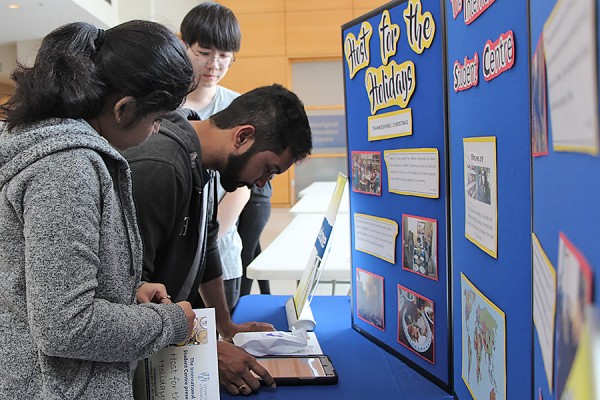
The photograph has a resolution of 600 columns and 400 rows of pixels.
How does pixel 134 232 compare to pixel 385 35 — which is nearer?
pixel 134 232

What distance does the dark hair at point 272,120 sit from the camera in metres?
1.48

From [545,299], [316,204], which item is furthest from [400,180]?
[316,204]

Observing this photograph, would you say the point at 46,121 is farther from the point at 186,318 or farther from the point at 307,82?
the point at 307,82

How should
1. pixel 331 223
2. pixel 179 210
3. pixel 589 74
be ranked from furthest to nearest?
pixel 331 223
pixel 179 210
pixel 589 74

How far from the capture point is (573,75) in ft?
1.21

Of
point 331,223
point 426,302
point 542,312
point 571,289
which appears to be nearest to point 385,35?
point 331,223

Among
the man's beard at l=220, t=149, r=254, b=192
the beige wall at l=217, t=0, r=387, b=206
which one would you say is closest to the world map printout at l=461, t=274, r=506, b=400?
the man's beard at l=220, t=149, r=254, b=192

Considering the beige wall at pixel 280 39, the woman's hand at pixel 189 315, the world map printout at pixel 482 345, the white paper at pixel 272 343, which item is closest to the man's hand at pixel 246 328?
the white paper at pixel 272 343

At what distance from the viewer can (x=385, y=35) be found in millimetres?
1279

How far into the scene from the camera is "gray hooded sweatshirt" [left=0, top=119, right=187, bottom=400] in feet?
2.64

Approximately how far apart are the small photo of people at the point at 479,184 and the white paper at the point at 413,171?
0.19 m

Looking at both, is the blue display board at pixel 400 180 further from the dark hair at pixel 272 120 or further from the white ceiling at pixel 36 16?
the white ceiling at pixel 36 16

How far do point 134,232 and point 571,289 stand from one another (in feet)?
2.34

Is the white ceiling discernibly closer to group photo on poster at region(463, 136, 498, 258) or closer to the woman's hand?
the woman's hand
